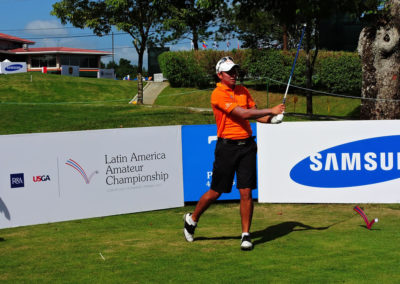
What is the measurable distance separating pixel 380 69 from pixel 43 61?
249 feet

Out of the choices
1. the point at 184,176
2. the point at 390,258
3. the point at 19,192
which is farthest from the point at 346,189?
the point at 19,192

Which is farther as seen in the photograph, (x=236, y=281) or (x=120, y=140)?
(x=120, y=140)

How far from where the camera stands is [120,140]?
859 centimetres

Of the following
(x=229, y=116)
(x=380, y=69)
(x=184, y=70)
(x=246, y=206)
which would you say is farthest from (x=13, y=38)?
(x=246, y=206)

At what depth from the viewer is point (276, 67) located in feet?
110

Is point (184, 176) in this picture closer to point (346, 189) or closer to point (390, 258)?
point (346, 189)

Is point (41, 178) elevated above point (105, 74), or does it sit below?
below

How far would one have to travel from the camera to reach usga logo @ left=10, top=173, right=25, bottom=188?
7.63 m

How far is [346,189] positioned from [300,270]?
447 cm

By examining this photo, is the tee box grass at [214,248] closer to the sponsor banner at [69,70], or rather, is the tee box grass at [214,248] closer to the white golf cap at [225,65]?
the white golf cap at [225,65]

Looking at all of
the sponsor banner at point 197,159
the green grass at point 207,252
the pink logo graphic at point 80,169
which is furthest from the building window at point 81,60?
the green grass at point 207,252

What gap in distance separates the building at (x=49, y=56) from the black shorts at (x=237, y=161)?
3055 inches

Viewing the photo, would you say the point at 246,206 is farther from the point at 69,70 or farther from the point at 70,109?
the point at 69,70

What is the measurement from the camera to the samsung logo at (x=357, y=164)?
8859 mm
